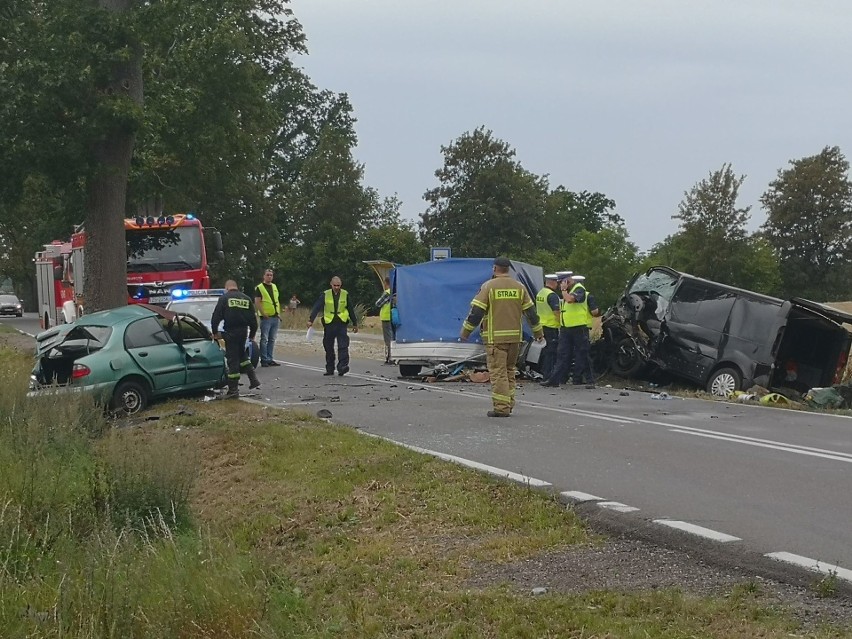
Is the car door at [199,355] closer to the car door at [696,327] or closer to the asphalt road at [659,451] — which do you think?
the asphalt road at [659,451]

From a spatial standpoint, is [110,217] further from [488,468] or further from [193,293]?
[488,468]

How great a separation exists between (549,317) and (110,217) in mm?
8953

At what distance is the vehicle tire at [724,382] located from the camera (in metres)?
16.9

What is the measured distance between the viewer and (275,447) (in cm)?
1077

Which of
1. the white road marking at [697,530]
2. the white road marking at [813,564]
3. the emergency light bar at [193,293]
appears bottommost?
the white road marking at [697,530]

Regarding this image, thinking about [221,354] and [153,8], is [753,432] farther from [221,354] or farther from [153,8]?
[153,8]

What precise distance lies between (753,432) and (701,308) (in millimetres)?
6280

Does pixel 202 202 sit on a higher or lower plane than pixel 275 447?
higher

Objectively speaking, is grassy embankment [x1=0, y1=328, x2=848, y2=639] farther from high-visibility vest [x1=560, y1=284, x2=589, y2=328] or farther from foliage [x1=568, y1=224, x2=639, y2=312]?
foliage [x1=568, y1=224, x2=639, y2=312]

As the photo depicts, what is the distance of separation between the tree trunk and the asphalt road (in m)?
5.73

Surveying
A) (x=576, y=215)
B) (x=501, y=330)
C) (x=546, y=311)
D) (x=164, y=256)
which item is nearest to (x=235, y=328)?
(x=501, y=330)

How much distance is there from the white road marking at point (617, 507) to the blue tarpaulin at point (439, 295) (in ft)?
36.8

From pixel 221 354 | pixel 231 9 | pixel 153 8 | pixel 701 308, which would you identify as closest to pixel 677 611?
pixel 221 354

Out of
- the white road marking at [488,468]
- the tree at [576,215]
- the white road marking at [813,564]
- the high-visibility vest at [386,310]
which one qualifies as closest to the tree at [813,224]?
the tree at [576,215]
